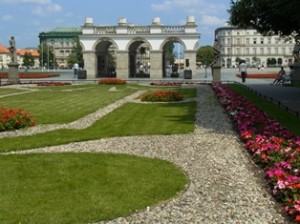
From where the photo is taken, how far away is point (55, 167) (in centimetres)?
962

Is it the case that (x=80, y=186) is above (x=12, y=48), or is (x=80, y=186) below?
below

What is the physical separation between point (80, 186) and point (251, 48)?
152 meters

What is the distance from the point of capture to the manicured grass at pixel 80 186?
6883 millimetres

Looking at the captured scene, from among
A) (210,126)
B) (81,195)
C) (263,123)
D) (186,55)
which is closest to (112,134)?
(210,126)

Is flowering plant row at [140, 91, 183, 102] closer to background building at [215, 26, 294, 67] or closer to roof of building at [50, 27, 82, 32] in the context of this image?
background building at [215, 26, 294, 67]

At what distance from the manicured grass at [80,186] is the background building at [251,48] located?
139794 mm

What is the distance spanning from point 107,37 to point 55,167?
162ft

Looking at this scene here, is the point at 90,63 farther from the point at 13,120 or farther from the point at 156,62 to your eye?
the point at 13,120

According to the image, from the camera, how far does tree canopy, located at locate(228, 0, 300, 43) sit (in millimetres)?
19788

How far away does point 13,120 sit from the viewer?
48.8 ft

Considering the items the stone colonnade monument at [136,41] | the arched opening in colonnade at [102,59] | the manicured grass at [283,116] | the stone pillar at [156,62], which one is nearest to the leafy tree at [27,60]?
the arched opening in colonnade at [102,59]

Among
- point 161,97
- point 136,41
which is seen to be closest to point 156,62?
point 136,41

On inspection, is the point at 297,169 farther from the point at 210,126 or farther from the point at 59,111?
the point at 59,111

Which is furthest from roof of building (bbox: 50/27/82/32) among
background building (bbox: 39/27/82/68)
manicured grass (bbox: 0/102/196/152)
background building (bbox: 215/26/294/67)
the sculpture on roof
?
manicured grass (bbox: 0/102/196/152)
